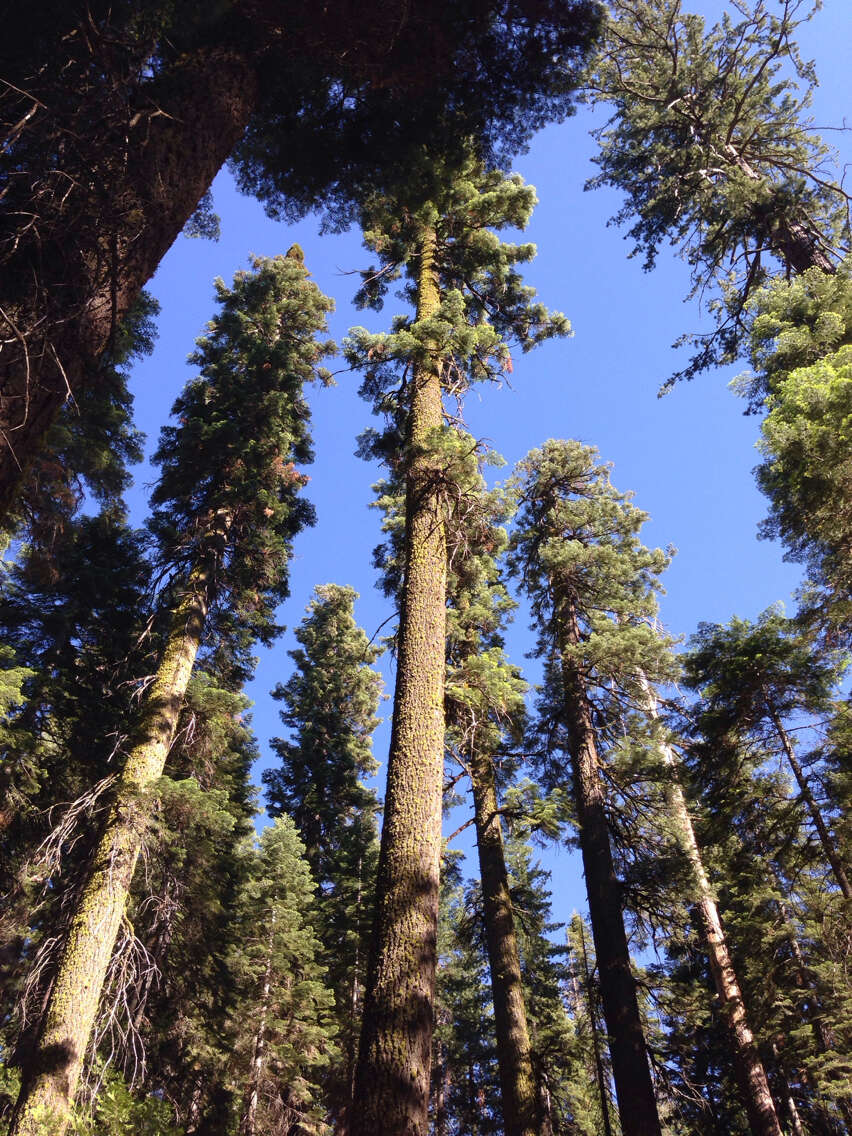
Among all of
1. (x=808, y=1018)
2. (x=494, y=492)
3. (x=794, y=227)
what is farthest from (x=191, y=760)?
(x=794, y=227)

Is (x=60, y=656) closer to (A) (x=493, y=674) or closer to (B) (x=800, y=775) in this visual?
(A) (x=493, y=674)

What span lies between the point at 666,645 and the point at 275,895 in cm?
1067

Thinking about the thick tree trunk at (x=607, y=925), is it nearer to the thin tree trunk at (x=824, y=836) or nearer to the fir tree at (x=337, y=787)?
the thin tree trunk at (x=824, y=836)

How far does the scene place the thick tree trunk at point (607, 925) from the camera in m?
7.96

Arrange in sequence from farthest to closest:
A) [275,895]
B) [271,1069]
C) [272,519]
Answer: [275,895]
[271,1069]
[272,519]

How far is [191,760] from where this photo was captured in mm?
11398

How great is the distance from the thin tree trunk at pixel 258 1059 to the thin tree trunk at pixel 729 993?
909 cm

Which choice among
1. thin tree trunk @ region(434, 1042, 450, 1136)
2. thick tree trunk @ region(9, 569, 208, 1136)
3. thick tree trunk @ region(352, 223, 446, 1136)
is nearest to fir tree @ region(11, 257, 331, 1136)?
thick tree trunk @ region(9, 569, 208, 1136)

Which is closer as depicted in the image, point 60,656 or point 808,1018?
point 808,1018

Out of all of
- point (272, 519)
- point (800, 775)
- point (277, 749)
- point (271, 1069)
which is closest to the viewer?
point (800, 775)

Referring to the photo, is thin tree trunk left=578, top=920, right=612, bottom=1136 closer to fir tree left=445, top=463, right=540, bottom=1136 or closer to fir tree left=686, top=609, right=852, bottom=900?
fir tree left=445, top=463, right=540, bottom=1136

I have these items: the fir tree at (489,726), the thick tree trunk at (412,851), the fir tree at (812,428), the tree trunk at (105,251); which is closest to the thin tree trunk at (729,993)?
the fir tree at (489,726)

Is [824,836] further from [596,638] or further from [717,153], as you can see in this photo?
[717,153]

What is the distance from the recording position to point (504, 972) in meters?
9.52
